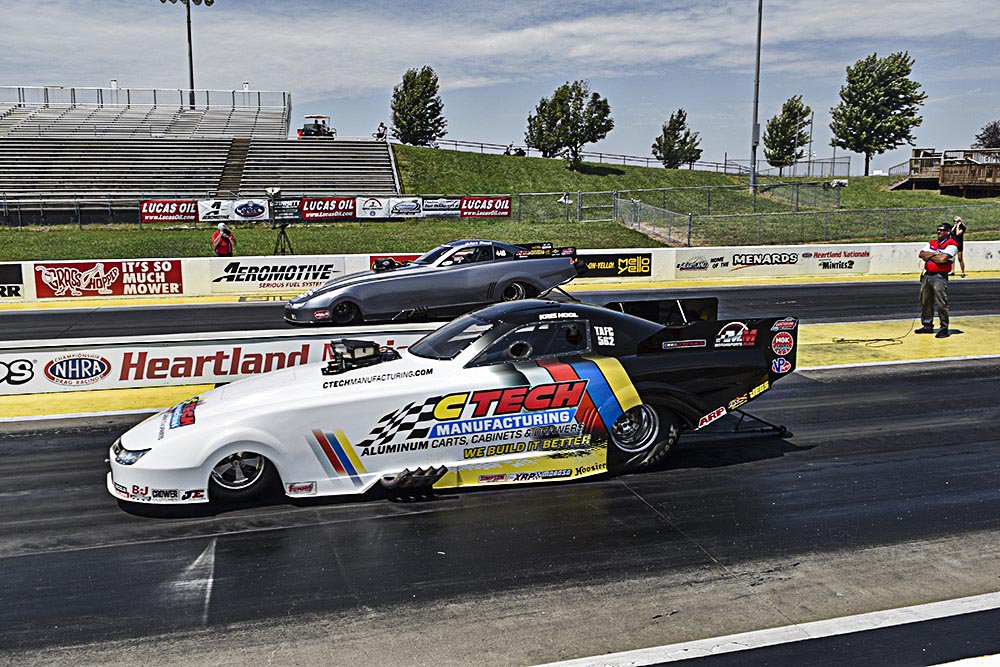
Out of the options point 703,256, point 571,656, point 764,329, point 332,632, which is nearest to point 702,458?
point 764,329

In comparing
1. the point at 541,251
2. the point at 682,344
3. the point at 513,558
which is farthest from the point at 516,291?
the point at 513,558

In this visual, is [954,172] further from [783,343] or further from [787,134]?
[783,343]

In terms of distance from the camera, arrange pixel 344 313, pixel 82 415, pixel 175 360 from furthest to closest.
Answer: pixel 344 313, pixel 175 360, pixel 82 415

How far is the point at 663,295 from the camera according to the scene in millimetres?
22156

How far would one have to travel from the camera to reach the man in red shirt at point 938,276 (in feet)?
46.1

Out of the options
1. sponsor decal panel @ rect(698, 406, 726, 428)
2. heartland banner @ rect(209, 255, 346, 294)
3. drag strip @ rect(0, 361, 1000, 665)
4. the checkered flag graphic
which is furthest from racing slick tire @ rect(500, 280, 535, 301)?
the checkered flag graphic

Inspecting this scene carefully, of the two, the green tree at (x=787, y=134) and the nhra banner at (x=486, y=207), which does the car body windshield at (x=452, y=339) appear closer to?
the nhra banner at (x=486, y=207)

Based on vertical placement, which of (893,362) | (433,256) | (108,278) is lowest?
(893,362)

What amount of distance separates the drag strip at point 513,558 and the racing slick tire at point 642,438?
0.17 metres

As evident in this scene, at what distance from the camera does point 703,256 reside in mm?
25906

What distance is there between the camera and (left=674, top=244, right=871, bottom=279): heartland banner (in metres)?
25.9

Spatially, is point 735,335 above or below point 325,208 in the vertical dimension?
below

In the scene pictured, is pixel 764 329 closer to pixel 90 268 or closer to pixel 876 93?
pixel 90 268

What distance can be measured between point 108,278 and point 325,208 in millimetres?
13795
